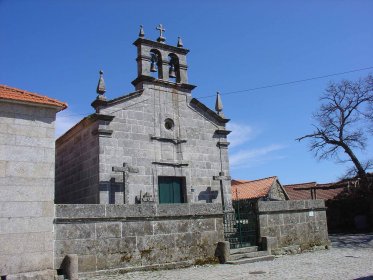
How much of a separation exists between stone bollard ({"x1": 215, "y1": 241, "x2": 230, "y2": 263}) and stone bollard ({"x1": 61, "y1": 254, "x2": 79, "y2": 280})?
422 centimetres

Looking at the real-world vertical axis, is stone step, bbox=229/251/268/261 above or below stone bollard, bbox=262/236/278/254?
below

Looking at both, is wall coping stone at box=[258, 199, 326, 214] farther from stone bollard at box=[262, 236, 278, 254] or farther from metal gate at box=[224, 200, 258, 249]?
stone bollard at box=[262, 236, 278, 254]

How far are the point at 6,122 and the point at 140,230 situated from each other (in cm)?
416

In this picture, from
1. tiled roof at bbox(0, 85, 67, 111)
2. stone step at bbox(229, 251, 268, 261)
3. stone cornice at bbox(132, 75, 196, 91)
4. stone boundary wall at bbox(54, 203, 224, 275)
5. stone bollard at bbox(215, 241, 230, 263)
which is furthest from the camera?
stone cornice at bbox(132, 75, 196, 91)

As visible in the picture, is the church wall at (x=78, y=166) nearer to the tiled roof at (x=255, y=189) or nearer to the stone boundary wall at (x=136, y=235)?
the stone boundary wall at (x=136, y=235)

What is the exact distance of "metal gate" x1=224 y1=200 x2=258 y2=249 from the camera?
1212cm

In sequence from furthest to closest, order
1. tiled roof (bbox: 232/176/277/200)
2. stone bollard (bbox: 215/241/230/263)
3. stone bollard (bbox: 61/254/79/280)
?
tiled roof (bbox: 232/176/277/200)
stone bollard (bbox: 215/241/230/263)
stone bollard (bbox: 61/254/79/280)

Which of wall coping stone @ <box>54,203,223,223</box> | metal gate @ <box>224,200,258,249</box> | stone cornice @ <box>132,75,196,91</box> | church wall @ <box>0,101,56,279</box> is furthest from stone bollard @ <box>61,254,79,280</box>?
stone cornice @ <box>132,75,196,91</box>

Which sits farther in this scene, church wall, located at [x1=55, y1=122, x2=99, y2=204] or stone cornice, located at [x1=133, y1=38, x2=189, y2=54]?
stone cornice, located at [x1=133, y1=38, x2=189, y2=54]

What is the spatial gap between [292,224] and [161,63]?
8346 mm

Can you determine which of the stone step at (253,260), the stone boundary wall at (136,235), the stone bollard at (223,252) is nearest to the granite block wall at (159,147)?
the stone boundary wall at (136,235)

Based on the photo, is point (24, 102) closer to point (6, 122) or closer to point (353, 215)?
point (6, 122)

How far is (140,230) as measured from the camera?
9.90 m

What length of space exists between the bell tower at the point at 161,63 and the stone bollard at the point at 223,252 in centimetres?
738
